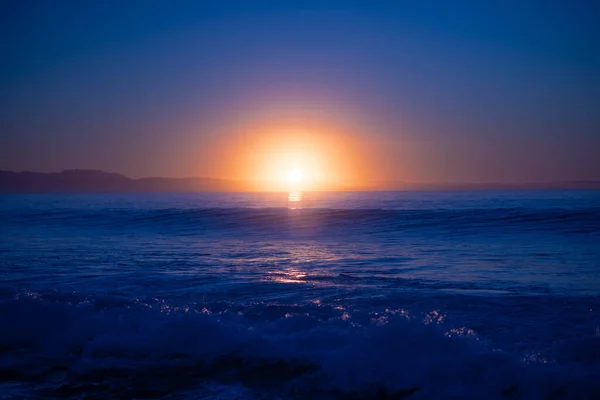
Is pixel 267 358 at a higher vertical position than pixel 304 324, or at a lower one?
lower

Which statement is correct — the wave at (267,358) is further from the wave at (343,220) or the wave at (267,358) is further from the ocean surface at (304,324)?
the wave at (343,220)

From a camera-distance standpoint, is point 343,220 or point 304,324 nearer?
point 304,324

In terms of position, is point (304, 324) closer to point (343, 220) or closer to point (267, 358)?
point (267, 358)

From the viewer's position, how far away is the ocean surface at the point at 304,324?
4.87m

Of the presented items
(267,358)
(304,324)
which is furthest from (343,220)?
(267,358)

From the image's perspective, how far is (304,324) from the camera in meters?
6.32

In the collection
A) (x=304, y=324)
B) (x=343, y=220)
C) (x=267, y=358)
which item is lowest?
(x=267, y=358)

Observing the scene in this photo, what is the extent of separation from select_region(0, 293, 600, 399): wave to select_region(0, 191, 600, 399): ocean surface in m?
0.02

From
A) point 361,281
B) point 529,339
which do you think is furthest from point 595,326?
point 361,281

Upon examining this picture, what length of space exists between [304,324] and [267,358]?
92 cm

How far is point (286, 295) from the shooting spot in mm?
8164

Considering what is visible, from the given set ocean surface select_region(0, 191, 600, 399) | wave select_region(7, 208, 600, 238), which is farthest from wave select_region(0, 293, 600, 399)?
wave select_region(7, 208, 600, 238)

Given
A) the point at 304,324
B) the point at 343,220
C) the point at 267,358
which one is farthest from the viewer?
the point at 343,220

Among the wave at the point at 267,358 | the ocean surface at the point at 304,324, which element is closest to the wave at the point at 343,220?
the ocean surface at the point at 304,324
